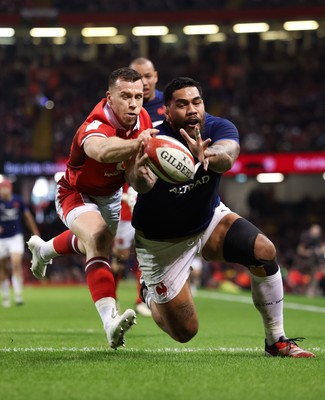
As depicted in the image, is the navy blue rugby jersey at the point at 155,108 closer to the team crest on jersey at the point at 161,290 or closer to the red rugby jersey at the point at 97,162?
the red rugby jersey at the point at 97,162

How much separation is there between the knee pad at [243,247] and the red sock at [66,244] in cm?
162

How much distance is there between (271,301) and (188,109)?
60.2 inches

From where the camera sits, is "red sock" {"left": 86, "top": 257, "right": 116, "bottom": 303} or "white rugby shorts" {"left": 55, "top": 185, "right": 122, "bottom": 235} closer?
"red sock" {"left": 86, "top": 257, "right": 116, "bottom": 303}

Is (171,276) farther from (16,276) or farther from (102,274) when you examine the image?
(16,276)

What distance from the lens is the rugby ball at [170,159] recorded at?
5484mm

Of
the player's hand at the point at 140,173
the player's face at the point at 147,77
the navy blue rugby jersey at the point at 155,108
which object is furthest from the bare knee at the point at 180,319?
the player's face at the point at 147,77

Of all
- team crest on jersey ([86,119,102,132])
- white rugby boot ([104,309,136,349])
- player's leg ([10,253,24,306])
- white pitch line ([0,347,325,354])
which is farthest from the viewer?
player's leg ([10,253,24,306])

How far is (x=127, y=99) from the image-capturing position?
259 inches

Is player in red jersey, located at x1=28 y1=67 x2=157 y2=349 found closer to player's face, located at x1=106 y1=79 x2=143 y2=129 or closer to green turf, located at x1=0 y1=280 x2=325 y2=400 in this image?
player's face, located at x1=106 y1=79 x2=143 y2=129

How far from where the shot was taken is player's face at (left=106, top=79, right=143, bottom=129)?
21.5ft

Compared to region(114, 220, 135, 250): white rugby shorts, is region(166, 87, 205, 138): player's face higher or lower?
higher

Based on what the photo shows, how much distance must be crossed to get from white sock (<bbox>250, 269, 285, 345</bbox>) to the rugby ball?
4.03 ft

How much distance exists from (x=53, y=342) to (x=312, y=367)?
2932 mm

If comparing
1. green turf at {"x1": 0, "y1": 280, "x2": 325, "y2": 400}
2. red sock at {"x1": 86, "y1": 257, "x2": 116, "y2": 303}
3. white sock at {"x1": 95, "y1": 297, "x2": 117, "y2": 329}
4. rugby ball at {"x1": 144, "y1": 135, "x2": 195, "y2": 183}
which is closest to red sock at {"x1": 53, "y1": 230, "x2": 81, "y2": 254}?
green turf at {"x1": 0, "y1": 280, "x2": 325, "y2": 400}
